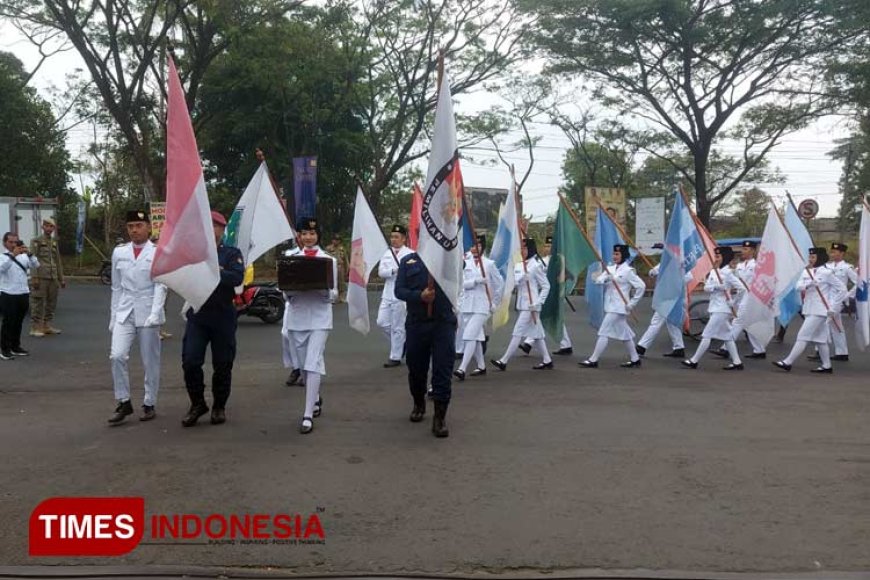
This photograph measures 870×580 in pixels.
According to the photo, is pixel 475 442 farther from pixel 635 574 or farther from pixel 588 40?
pixel 588 40

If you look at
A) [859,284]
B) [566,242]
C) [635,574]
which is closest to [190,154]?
[635,574]

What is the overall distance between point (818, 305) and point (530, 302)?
12.7ft

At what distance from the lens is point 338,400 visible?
7617mm

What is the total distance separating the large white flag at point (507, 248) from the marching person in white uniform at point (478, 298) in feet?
0.32

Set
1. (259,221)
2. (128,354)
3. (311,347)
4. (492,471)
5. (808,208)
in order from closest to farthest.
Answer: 1. (492,471)
2. (311,347)
3. (128,354)
4. (259,221)
5. (808,208)

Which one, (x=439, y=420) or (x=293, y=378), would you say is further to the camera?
(x=293, y=378)

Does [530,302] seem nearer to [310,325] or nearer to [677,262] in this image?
[677,262]

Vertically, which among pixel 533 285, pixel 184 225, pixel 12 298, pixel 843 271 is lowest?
pixel 12 298

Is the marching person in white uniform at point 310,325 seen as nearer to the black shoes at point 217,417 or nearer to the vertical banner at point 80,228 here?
the black shoes at point 217,417

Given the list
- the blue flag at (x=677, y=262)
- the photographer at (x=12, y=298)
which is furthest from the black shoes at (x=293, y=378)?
the blue flag at (x=677, y=262)

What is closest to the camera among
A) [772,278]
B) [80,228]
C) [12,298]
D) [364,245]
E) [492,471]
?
[492,471]

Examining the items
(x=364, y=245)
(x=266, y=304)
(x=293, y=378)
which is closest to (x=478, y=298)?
(x=364, y=245)

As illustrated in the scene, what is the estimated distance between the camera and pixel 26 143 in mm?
29156

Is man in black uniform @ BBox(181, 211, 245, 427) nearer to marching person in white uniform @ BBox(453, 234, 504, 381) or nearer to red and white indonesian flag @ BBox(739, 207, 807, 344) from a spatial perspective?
marching person in white uniform @ BBox(453, 234, 504, 381)
